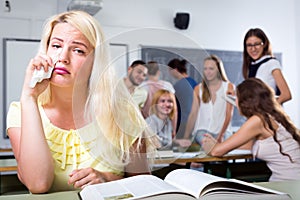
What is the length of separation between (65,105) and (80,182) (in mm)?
334

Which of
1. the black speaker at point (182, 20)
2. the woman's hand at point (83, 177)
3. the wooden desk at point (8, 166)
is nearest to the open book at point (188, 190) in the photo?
the woman's hand at point (83, 177)

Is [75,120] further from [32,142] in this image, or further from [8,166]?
[8,166]

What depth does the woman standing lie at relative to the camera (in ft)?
11.4

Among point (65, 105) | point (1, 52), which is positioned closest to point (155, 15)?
point (1, 52)

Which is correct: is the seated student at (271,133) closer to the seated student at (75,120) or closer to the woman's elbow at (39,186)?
the seated student at (75,120)

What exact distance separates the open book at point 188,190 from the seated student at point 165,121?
0.93 feet

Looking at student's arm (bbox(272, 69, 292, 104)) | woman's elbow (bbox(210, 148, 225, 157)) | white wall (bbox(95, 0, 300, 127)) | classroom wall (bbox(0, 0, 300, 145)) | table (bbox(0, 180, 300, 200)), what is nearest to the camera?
table (bbox(0, 180, 300, 200))

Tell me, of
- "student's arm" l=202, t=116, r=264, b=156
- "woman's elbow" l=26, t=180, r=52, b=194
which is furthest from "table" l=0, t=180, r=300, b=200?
"student's arm" l=202, t=116, r=264, b=156

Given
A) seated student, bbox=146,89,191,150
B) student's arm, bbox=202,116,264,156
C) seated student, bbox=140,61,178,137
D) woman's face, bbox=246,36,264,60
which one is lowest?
student's arm, bbox=202,116,264,156

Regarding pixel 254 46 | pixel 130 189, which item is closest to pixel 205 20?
pixel 254 46

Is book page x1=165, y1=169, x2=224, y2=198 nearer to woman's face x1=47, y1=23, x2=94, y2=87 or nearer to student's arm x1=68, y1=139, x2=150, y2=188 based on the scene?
student's arm x1=68, y1=139, x2=150, y2=188

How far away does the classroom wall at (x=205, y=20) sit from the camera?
452cm

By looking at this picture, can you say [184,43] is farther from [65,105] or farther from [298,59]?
[298,59]

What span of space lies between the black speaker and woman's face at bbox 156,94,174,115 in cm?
395
